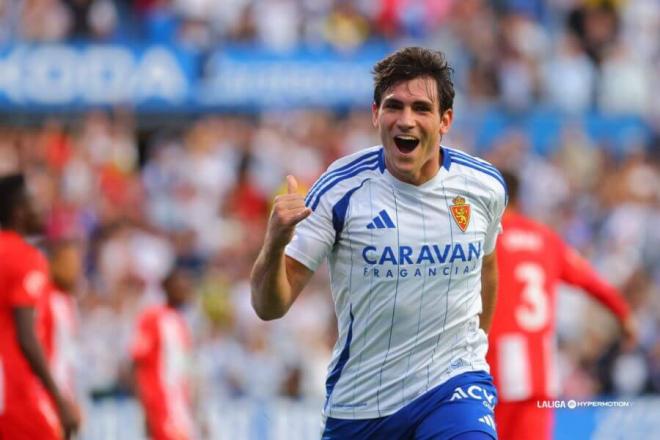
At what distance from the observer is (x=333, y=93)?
741 inches

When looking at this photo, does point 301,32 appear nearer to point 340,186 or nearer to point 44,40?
point 44,40

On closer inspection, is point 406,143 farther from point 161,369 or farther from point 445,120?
point 161,369

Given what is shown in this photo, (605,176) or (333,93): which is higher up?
(333,93)

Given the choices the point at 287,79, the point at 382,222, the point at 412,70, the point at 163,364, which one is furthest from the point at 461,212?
the point at 287,79

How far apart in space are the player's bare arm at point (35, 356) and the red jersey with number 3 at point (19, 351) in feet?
0.22

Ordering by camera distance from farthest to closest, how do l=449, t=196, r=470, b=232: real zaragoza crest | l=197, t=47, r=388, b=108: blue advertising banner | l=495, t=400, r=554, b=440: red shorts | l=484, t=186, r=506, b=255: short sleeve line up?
l=197, t=47, r=388, b=108: blue advertising banner
l=495, t=400, r=554, b=440: red shorts
l=484, t=186, r=506, b=255: short sleeve
l=449, t=196, r=470, b=232: real zaragoza crest

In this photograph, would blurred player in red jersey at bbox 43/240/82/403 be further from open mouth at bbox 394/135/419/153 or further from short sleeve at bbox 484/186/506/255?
open mouth at bbox 394/135/419/153

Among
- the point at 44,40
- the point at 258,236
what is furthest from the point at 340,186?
the point at 44,40

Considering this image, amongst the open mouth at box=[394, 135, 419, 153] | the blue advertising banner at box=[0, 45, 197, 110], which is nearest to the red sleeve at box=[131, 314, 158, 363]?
the open mouth at box=[394, 135, 419, 153]

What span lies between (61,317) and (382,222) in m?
3.90

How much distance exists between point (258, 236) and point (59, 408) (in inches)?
317

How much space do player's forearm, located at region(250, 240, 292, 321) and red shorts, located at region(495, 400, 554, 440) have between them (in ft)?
11.3

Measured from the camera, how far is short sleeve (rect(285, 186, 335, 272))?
620 cm

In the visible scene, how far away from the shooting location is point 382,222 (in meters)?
6.29
